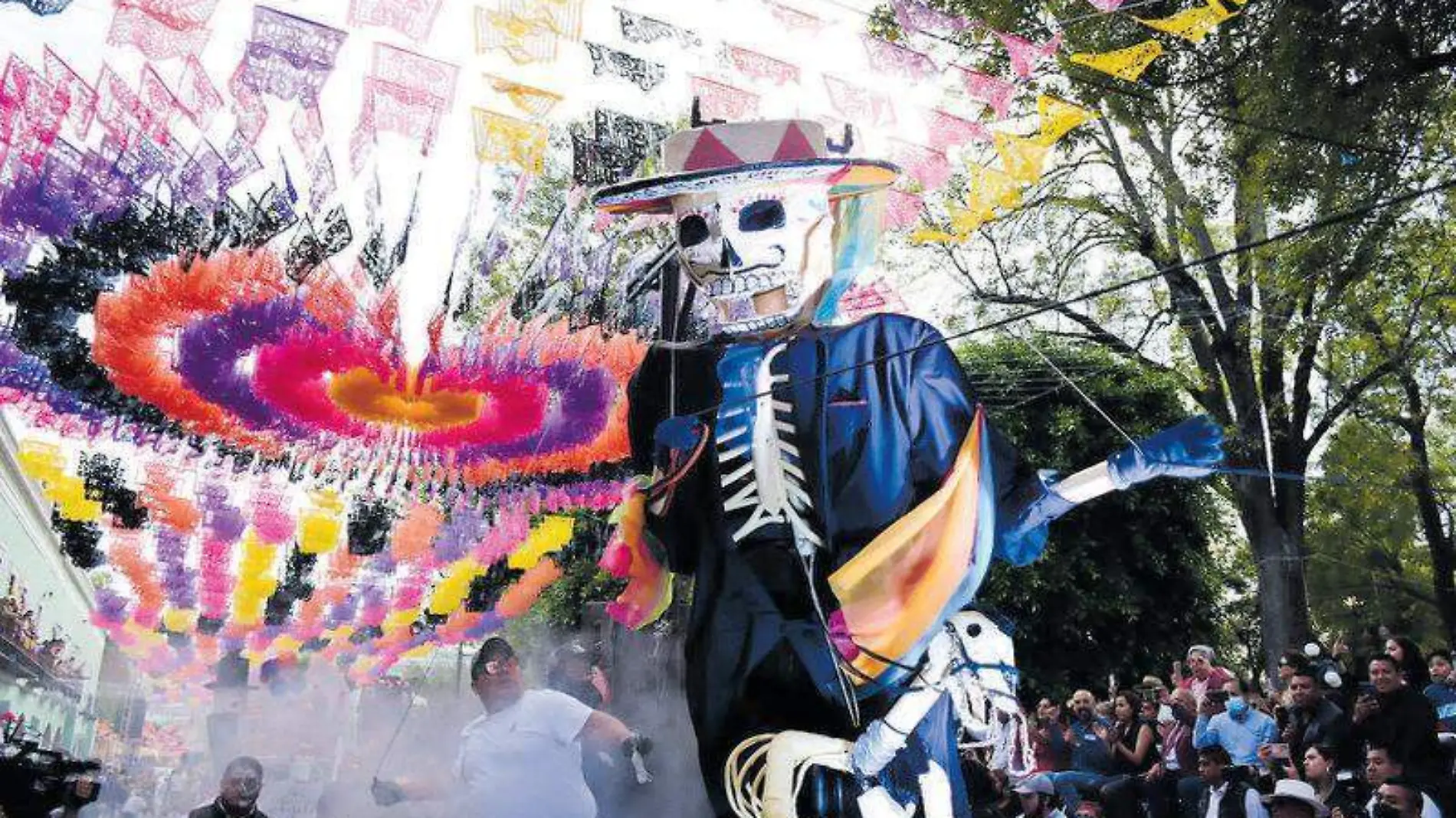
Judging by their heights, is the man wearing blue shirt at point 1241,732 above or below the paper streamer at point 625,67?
below

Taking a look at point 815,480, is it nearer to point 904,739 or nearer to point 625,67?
point 904,739

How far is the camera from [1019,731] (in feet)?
12.4

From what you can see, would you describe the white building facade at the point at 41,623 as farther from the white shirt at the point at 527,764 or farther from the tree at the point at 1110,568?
the tree at the point at 1110,568

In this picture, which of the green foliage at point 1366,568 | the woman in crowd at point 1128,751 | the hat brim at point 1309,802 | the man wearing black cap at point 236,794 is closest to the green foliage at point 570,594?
the man wearing black cap at point 236,794

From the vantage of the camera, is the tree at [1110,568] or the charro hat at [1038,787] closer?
the charro hat at [1038,787]

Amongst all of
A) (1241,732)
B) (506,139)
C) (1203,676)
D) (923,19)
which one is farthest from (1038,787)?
(506,139)

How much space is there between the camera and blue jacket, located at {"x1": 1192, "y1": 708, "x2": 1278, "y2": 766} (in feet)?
25.5

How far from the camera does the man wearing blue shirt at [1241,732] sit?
779cm

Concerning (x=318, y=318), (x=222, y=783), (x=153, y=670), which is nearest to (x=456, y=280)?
(x=318, y=318)

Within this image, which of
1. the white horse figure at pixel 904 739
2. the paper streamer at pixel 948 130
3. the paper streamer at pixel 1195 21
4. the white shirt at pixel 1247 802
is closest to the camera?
the white horse figure at pixel 904 739

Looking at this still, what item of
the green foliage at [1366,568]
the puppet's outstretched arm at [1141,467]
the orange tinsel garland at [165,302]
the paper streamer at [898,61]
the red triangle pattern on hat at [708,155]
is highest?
the green foliage at [1366,568]

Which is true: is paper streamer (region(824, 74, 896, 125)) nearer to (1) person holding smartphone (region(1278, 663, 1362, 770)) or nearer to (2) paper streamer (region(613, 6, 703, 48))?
(2) paper streamer (region(613, 6, 703, 48))

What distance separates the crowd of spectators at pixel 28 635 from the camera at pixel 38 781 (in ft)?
28.9

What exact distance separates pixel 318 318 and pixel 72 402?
207 centimetres
